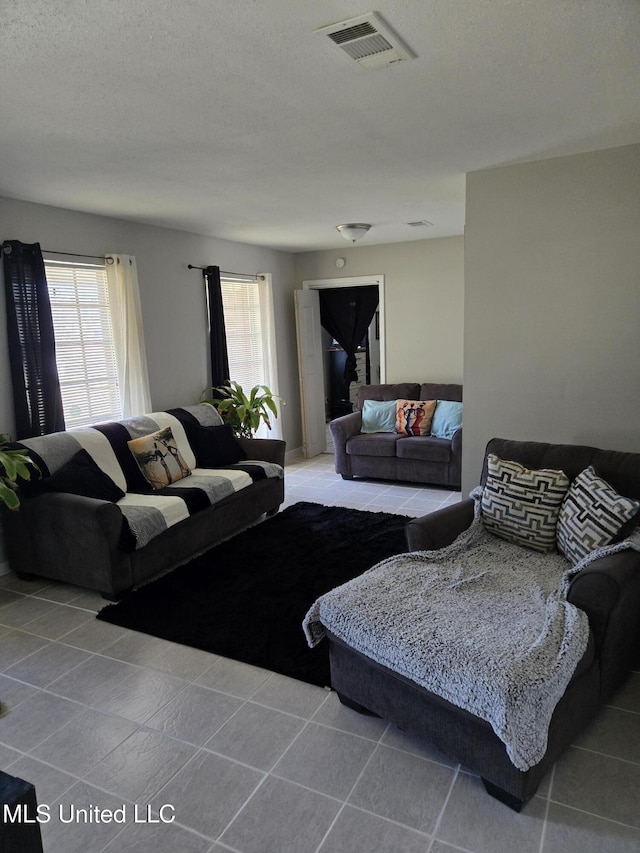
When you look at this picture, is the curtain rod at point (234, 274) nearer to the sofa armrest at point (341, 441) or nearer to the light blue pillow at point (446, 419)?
the sofa armrest at point (341, 441)

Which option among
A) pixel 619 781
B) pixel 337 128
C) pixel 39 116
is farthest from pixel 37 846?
pixel 337 128

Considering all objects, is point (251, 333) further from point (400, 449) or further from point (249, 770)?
point (249, 770)

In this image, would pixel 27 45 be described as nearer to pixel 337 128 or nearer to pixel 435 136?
pixel 337 128

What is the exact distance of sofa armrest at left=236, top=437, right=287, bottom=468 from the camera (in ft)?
16.2

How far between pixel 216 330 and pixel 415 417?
223cm

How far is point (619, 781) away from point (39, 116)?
3.35 meters

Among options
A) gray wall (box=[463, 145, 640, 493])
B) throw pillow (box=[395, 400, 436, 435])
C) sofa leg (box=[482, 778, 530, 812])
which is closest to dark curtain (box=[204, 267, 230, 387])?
throw pillow (box=[395, 400, 436, 435])

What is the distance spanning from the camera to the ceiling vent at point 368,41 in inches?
68.1

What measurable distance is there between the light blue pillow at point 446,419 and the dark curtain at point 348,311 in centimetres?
245

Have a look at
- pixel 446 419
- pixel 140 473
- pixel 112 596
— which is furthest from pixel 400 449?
pixel 112 596

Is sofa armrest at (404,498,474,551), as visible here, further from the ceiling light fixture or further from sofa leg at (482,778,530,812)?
the ceiling light fixture

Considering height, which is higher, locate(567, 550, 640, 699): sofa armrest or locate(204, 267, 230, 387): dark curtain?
locate(204, 267, 230, 387): dark curtain

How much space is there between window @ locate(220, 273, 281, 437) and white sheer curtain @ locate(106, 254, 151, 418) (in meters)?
1.47

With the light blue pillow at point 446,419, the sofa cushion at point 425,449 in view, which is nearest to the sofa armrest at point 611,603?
the sofa cushion at point 425,449
